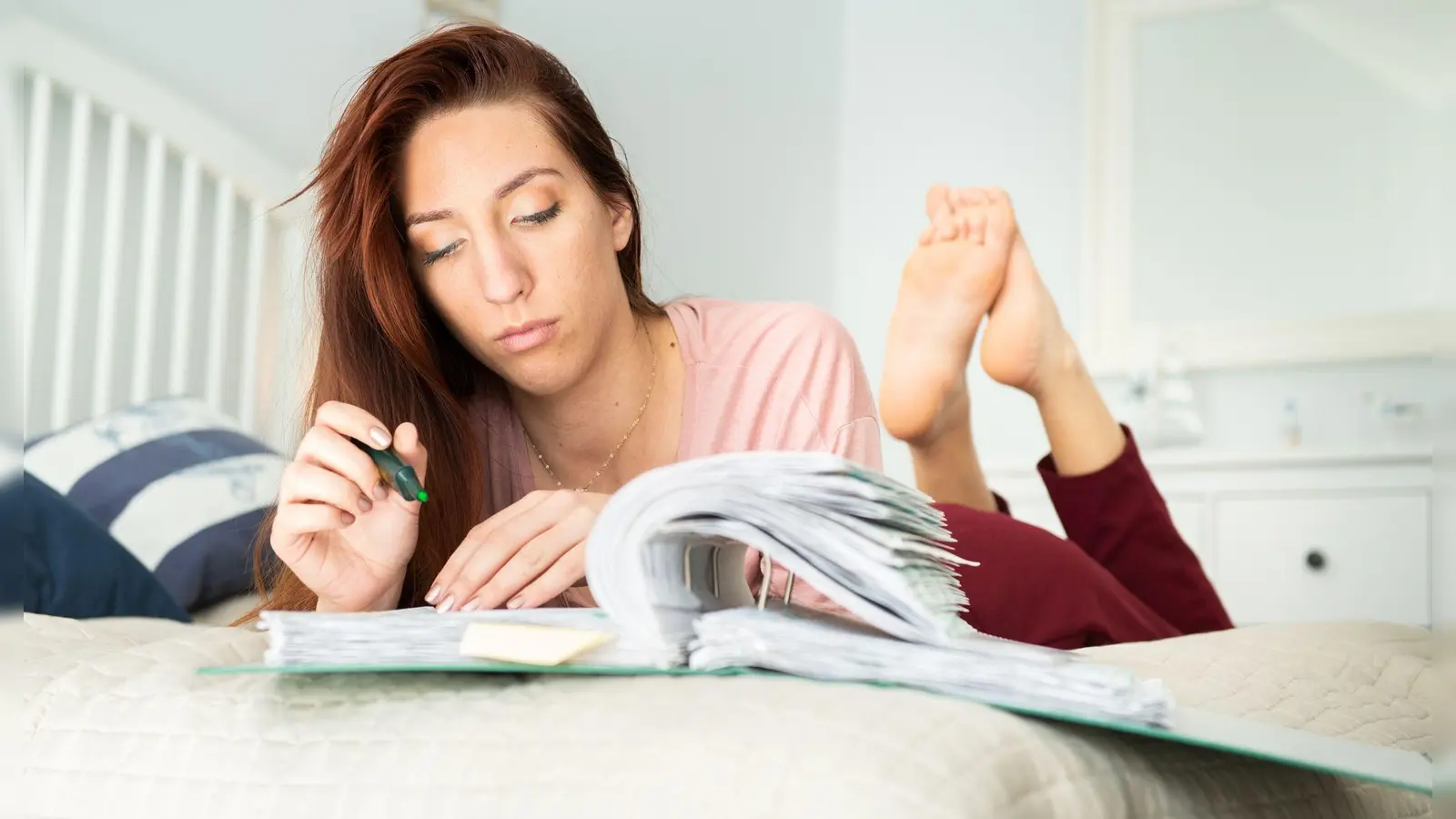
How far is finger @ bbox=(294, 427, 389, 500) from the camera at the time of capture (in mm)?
760

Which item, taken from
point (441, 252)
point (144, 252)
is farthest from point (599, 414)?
point (144, 252)

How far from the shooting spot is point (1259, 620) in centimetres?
280

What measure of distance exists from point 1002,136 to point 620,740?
11.9 feet

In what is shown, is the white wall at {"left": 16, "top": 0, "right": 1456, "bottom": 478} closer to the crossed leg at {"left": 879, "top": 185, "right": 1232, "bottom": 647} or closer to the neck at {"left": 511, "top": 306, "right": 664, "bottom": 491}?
the crossed leg at {"left": 879, "top": 185, "right": 1232, "bottom": 647}

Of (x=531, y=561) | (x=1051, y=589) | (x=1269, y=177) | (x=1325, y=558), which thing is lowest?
(x=1325, y=558)

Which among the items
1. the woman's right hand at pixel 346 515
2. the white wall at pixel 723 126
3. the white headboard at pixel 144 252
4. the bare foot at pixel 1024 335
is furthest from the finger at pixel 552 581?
the white wall at pixel 723 126

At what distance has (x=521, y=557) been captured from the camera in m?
0.79

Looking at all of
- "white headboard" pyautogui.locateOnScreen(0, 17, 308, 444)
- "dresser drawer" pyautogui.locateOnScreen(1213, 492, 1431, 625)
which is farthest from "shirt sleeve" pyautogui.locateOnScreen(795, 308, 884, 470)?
"dresser drawer" pyautogui.locateOnScreen(1213, 492, 1431, 625)

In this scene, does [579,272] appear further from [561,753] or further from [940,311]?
[561,753]

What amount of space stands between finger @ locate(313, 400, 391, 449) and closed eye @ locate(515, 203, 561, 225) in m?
0.43

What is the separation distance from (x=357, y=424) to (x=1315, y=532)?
2.52 metres

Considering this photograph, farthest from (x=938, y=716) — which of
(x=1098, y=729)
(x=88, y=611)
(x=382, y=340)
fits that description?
(x=88, y=611)

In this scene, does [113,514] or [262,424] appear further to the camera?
[262,424]

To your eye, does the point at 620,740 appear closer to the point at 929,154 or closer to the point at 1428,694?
the point at 1428,694
